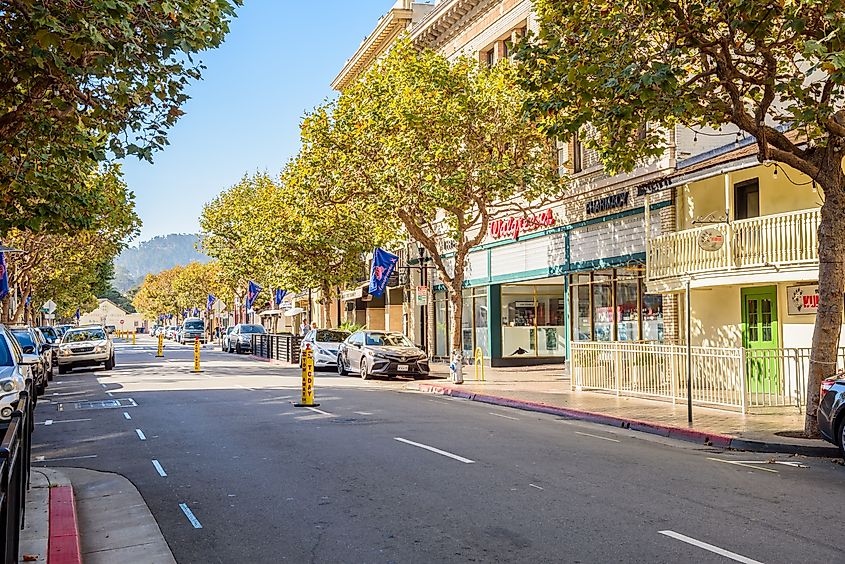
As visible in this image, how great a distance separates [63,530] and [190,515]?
1.38 meters

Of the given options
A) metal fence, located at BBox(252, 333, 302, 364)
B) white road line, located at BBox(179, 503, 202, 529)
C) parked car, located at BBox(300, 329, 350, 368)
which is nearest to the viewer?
white road line, located at BBox(179, 503, 202, 529)

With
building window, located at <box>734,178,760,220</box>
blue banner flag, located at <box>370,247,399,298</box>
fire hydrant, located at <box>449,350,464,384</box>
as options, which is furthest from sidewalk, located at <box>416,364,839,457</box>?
blue banner flag, located at <box>370,247,399,298</box>

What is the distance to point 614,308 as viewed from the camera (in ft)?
86.6

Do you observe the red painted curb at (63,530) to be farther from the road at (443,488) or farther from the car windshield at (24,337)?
the car windshield at (24,337)

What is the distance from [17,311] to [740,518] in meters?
45.2

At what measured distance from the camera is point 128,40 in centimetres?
1016

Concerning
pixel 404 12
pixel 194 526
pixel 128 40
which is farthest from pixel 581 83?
pixel 404 12

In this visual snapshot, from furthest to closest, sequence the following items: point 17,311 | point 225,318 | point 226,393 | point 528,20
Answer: point 225,318 < point 17,311 < point 528,20 < point 226,393

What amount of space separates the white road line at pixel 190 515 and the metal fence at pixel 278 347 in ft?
103

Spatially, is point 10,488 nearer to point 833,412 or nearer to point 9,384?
point 9,384

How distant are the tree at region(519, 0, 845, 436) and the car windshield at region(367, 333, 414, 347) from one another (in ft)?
53.7

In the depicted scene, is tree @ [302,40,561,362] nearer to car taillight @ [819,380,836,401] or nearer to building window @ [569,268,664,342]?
building window @ [569,268,664,342]

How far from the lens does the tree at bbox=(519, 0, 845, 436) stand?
42.4ft

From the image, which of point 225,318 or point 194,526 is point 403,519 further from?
point 225,318
